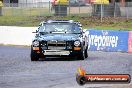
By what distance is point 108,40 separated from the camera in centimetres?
2858

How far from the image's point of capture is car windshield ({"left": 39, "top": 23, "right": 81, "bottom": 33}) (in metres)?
22.4

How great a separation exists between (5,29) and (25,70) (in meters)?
17.3

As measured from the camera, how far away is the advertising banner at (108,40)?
92.5 feet

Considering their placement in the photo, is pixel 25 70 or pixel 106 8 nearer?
pixel 25 70

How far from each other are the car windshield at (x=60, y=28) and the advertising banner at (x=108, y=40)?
569cm

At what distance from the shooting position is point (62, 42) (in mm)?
20969

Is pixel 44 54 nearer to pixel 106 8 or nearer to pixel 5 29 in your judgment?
pixel 5 29

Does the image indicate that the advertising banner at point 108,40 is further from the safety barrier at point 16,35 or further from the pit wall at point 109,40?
the safety barrier at point 16,35

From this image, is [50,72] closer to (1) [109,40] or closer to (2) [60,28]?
(2) [60,28]

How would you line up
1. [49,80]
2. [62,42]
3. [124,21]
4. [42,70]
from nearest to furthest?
[49,80] < [42,70] < [62,42] < [124,21]

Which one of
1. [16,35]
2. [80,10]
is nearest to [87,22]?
[80,10]

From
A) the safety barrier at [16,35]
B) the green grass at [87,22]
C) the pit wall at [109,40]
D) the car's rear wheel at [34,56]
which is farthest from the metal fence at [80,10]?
the car's rear wheel at [34,56]

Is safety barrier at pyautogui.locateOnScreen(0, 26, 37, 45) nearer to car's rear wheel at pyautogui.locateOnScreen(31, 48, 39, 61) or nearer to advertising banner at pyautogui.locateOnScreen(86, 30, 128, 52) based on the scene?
advertising banner at pyautogui.locateOnScreen(86, 30, 128, 52)

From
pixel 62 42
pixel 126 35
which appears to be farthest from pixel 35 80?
pixel 126 35
